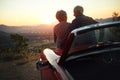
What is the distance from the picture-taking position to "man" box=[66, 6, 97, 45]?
4.77 meters

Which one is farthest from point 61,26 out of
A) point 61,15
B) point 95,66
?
point 95,66

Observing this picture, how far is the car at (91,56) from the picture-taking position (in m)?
4.00

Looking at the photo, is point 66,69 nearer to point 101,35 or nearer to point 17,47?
point 101,35

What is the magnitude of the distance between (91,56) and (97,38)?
609 mm

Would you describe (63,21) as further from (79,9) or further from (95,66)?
(95,66)

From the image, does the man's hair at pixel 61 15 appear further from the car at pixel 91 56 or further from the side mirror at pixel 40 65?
the side mirror at pixel 40 65

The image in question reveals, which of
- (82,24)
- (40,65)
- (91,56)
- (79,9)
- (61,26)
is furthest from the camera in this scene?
(61,26)

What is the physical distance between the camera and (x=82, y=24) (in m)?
6.63

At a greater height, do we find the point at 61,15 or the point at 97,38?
the point at 61,15

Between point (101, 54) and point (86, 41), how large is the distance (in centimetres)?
66

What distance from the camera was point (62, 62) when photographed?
15.0 feet

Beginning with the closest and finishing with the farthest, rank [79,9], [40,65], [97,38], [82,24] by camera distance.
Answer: [40,65] → [97,38] → [82,24] → [79,9]

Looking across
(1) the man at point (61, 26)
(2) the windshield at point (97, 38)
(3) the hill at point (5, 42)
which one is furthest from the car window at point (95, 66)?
(3) the hill at point (5, 42)

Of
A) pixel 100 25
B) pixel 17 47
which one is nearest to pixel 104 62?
pixel 100 25
